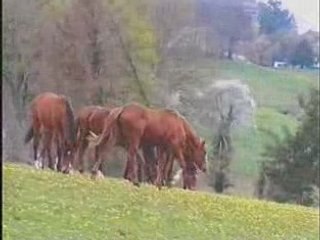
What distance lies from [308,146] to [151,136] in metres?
0.39

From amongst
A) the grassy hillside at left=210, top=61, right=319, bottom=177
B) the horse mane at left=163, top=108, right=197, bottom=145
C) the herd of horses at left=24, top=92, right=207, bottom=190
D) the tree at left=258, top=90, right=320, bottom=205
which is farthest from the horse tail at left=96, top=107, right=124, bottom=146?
the tree at left=258, top=90, right=320, bottom=205

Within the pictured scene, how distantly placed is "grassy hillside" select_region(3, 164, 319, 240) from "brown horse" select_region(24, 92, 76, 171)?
0.19 feet

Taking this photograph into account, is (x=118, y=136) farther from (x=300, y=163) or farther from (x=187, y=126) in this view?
(x=300, y=163)

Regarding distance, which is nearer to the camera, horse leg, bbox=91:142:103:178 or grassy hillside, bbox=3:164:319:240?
→ grassy hillside, bbox=3:164:319:240

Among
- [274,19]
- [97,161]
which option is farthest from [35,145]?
[274,19]

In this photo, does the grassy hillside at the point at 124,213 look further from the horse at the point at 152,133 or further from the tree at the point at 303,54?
the tree at the point at 303,54

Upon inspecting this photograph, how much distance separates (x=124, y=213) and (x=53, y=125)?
248 millimetres

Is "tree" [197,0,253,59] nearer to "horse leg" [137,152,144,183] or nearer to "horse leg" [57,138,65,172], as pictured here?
"horse leg" [137,152,144,183]

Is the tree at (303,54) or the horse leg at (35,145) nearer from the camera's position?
the horse leg at (35,145)

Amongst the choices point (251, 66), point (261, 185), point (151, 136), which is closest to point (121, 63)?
point (151, 136)

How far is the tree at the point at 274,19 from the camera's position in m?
1.98

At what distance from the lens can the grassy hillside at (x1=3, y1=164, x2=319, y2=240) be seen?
1.76 m

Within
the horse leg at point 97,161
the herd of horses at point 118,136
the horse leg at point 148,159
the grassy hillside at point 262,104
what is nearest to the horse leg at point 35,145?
the herd of horses at point 118,136

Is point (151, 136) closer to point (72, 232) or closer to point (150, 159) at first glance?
point (150, 159)
